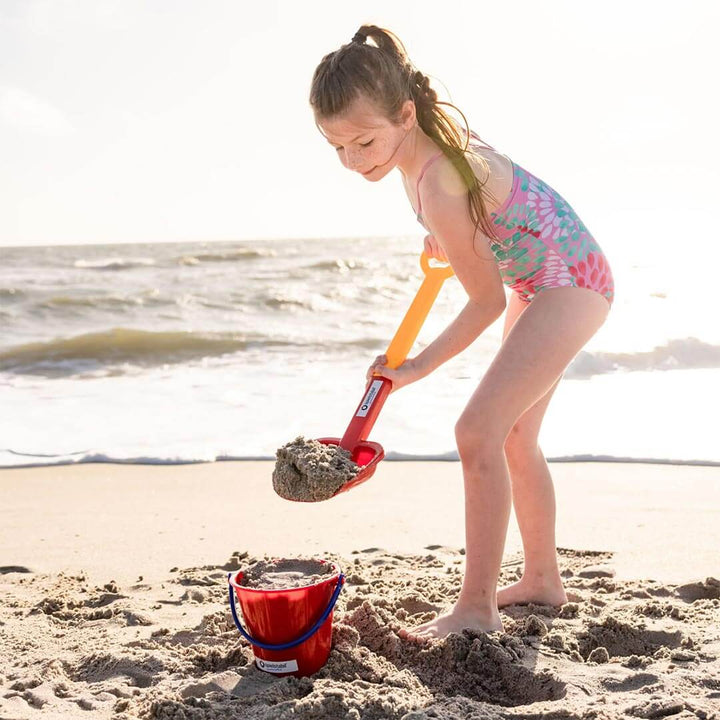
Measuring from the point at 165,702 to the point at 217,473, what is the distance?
2.47 m

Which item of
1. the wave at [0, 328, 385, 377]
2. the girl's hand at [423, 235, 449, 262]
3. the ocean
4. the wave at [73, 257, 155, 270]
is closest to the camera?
the girl's hand at [423, 235, 449, 262]

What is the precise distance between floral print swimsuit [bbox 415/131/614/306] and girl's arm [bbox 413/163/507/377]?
123 mm

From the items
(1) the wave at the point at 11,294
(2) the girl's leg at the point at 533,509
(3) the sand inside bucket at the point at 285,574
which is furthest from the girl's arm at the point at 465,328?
(1) the wave at the point at 11,294

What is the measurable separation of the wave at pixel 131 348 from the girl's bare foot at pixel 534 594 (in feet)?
19.2

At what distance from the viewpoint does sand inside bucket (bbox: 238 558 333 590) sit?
214 centimetres

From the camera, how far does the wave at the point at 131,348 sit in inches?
322

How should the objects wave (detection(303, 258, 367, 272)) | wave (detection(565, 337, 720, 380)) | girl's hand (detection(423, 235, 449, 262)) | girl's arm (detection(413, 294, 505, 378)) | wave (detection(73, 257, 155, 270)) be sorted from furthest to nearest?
wave (detection(73, 257, 155, 270))
wave (detection(303, 258, 367, 272))
wave (detection(565, 337, 720, 380))
girl's hand (detection(423, 235, 449, 262))
girl's arm (detection(413, 294, 505, 378))

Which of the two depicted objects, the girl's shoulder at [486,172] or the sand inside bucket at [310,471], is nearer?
the sand inside bucket at [310,471]

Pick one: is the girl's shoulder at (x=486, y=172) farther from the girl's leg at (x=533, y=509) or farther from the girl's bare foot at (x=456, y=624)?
the girl's bare foot at (x=456, y=624)

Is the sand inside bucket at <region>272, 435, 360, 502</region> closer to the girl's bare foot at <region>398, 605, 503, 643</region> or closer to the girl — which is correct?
the girl

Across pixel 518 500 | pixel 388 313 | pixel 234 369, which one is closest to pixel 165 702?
pixel 518 500

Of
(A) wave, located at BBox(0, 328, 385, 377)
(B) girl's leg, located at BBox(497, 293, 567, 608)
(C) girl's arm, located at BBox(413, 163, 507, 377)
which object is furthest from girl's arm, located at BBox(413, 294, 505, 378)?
(A) wave, located at BBox(0, 328, 385, 377)

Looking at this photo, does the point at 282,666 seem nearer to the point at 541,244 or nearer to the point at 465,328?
the point at 465,328

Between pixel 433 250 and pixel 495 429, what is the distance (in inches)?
24.0
